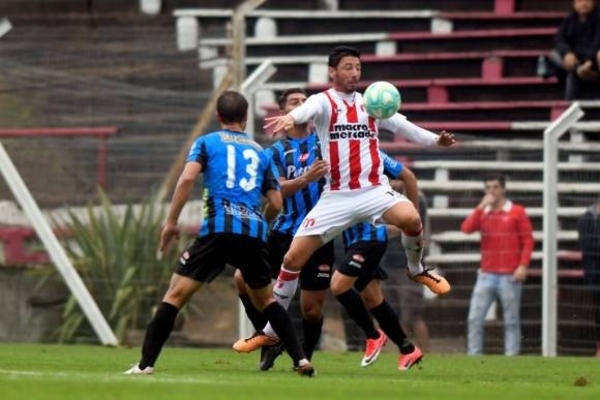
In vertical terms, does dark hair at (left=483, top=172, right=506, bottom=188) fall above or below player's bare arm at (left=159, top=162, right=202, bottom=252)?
below

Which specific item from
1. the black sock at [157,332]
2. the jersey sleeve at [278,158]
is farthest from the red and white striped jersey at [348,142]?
the black sock at [157,332]

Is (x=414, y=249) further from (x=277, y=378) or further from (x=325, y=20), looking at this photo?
(x=325, y=20)

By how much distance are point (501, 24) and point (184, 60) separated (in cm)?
518

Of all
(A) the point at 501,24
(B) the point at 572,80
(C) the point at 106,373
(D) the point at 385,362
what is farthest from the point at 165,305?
(A) the point at 501,24

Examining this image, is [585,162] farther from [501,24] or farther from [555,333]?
[501,24]

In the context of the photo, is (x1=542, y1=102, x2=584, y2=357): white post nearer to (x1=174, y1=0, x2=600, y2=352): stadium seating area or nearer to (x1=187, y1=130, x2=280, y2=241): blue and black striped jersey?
(x1=174, y1=0, x2=600, y2=352): stadium seating area

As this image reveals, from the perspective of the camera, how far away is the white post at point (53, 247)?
20.4 metres

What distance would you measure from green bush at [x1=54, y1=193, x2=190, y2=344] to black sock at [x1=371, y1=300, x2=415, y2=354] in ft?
18.6

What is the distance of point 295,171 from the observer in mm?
14758

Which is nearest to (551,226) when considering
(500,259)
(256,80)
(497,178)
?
(500,259)

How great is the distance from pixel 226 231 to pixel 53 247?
26.3 ft

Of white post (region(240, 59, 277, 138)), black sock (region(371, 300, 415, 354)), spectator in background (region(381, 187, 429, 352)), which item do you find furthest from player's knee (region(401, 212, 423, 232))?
white post (region(240, 59, 277, 138))

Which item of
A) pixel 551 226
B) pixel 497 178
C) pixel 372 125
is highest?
pixel 372 125

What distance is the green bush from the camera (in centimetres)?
2053
